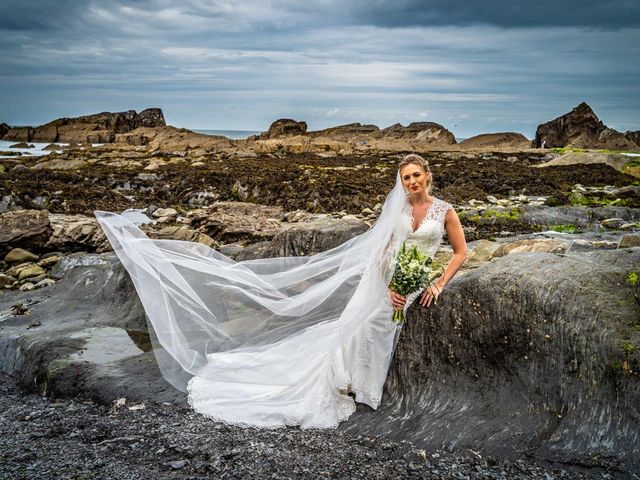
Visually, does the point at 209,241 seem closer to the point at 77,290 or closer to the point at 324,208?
the point at 77,290

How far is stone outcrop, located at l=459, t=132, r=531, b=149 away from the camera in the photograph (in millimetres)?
90062

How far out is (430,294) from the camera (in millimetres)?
6250

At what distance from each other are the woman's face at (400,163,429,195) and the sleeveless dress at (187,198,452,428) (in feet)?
0.78

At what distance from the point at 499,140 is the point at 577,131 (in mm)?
17459

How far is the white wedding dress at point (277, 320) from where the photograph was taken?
6.43 m

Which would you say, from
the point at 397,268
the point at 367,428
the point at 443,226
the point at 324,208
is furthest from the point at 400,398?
the point at 324,208

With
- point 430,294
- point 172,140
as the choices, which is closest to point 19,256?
point 430,294

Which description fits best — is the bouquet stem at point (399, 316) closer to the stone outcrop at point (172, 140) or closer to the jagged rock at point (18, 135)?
the stone outcrop at point (172, 140)

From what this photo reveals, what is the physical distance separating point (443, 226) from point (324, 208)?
16657 millimetres

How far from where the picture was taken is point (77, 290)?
37.7 ft

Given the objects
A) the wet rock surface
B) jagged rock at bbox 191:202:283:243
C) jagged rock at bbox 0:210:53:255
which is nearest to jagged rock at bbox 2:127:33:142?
jagged rock at bbox 0:210:53:255

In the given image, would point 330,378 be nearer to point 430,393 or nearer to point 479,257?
point 430,393

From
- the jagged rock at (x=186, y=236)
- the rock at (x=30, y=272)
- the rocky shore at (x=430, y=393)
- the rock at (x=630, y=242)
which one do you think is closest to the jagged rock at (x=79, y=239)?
the jagged rock at (x=186, y=236)

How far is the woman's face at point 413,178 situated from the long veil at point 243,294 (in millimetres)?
170
